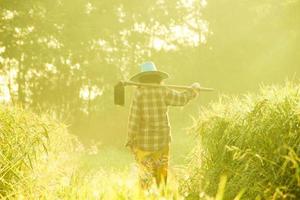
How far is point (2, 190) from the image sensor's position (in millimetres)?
5035

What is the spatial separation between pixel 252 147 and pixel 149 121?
7.53 feet

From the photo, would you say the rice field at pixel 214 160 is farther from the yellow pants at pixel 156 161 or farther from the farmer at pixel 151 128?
the farmer at pixel 151 128

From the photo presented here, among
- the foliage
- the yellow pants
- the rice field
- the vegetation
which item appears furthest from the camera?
the vegetation

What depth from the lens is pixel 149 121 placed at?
7.61m

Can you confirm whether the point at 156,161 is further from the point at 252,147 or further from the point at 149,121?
the point at 252,147

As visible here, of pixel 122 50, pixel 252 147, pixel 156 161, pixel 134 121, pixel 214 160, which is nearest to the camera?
pixel 252 147

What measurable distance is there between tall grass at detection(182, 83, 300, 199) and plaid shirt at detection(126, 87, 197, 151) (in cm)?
67

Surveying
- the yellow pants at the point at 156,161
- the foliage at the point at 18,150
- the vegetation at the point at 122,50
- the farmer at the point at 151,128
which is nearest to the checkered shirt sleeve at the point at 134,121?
the farmer at the point at 151,128

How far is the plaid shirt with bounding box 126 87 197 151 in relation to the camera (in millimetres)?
7541

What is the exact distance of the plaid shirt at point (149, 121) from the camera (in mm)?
7541

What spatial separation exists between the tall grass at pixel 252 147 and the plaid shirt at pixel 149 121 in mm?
669

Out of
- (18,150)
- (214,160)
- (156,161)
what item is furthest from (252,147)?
(18,150)

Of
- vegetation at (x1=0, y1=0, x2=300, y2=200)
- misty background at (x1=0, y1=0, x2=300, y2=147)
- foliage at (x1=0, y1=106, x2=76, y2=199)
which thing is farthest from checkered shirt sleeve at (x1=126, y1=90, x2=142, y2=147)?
misty background at (x1=0, y1=0, x2=300, y2=147)

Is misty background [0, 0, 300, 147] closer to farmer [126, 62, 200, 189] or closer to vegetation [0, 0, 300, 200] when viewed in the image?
vegetation [0, 0, 300, 200]
